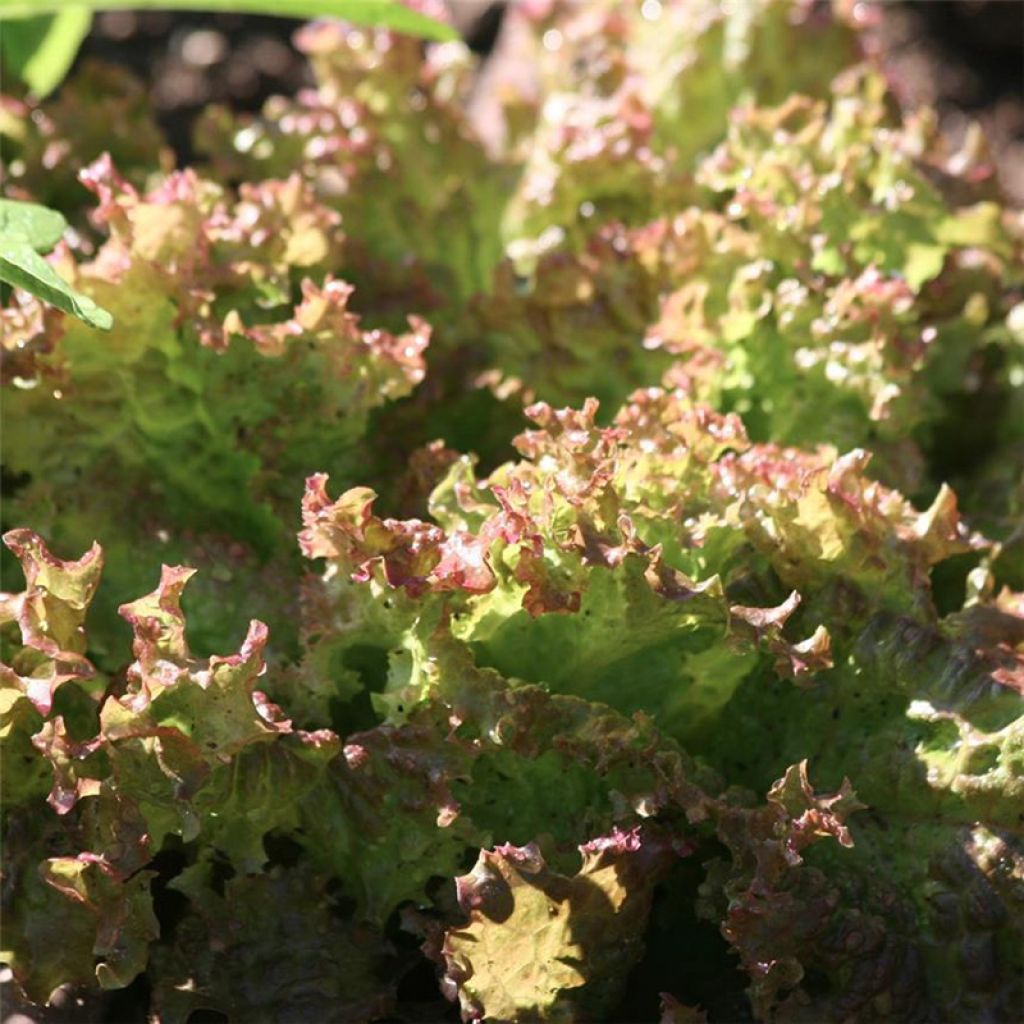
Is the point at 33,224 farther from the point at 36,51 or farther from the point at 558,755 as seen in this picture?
the point at 36,51

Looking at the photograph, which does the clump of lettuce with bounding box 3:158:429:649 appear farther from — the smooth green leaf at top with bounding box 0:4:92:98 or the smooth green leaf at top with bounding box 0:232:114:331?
the smooth green leaf at top with bounding box 0:4:92:98

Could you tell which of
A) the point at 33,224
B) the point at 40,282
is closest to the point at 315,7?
the point at 33,224

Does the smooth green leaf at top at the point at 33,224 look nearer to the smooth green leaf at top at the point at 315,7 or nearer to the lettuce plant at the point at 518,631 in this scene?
the lettuce plant at the point at 518,631

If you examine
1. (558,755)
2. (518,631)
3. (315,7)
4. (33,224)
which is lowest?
(558,755)

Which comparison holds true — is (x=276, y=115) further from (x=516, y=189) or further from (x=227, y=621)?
(x=227, y=621)

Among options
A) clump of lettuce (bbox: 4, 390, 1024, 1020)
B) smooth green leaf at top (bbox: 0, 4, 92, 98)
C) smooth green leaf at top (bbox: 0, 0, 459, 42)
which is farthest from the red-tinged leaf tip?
smooth green leaf at top (bbox: 0, 4, 92, 98)

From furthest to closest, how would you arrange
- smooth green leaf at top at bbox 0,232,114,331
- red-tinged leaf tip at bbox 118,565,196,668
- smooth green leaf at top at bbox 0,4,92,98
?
smooth green leaf at top at bbox 0,4,92,98 → red-tinged leaf tip at bbox 118,565,196,668 → smooth green leaf at top at bbox 0,232,114,331

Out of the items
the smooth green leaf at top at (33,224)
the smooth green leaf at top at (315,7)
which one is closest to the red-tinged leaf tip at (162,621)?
the smooth green leaf at top at (33,224)
